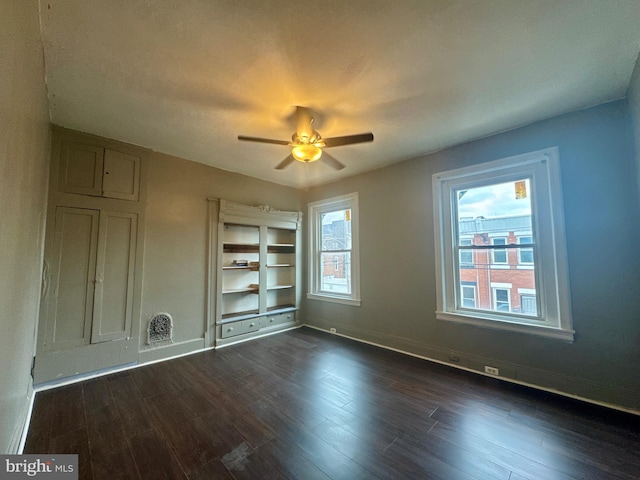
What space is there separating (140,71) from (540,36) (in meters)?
2.80

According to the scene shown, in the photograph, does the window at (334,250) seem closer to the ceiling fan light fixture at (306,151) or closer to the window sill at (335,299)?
the window sill at (335,299)

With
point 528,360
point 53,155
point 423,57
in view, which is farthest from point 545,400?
point 53,155

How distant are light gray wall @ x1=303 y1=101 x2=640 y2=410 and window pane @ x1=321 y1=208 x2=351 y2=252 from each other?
1.24m

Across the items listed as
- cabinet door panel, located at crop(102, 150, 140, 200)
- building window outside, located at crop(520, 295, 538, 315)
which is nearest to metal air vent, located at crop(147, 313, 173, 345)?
cabinet door panel, located at crop(102, 150, 140, 200)

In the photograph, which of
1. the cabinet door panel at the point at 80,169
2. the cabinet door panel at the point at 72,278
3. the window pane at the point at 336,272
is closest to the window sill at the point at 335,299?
the window pane at the point at 336,272

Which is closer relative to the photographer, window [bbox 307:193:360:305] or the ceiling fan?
the ceiling fan

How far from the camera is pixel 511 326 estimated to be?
2.65m

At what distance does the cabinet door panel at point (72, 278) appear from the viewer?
8.53 feet

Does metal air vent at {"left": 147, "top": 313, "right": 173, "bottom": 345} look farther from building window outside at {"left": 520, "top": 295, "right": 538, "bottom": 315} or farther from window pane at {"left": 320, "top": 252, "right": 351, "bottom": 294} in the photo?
building window outside at {"left": 520, "top": 295, "right": 538, "bottom": 315}

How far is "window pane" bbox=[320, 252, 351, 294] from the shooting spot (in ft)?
14.4

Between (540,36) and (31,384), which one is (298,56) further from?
(31,384)

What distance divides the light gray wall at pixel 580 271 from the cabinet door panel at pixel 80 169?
154 inches

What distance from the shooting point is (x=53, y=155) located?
263cm

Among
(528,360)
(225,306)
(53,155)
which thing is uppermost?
(53,155)
